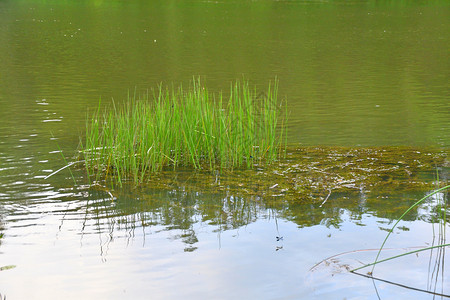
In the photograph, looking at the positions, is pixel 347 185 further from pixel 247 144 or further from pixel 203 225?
pixel 203 225

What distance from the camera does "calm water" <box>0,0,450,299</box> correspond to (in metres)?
3.54

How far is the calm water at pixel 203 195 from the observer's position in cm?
354

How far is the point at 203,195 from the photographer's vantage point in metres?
5.17

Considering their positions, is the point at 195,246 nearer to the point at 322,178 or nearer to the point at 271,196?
the point at 271,196

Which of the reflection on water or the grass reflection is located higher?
the grass reflection

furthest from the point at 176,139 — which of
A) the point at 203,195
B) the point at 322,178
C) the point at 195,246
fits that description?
the point at 195,246

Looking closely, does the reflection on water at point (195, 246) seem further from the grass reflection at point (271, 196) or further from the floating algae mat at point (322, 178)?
the floating algae mat at point (322, 178)

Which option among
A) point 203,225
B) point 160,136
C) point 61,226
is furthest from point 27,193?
point 203,225

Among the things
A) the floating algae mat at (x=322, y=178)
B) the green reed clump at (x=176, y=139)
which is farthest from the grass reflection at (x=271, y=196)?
the green reed clump at (x=176, y=139)

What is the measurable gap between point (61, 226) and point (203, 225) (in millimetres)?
1046

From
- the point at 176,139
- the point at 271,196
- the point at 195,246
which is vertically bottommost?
Answer: the point at 195,246

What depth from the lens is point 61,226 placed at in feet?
14.4

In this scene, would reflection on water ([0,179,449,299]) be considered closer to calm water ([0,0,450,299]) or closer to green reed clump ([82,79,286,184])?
calm water ([0,0,450,299])

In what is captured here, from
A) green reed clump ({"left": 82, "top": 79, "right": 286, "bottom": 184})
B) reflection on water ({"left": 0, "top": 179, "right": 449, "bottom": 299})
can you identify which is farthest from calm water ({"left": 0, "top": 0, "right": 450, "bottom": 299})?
green reed clump ({"left": 82, "top": 79, "right": 286, "bottom": 184})
